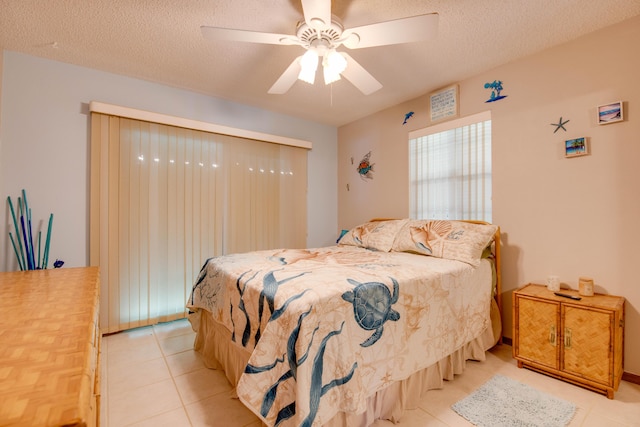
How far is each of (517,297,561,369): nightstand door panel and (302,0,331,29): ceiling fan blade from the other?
2266mm

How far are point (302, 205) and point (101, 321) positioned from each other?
242 cm

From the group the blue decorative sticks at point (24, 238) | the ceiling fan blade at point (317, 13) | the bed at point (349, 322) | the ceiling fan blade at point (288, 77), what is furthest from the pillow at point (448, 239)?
the blue decorative sticks at point (24, 238)

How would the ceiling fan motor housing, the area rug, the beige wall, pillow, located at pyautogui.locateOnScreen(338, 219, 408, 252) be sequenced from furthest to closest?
1. pillow, located at pyautogui.locateOnScreen(338, 219, 408, 252)
2. the beige wall
3. the ceiling fan motor housing
4. the area rug

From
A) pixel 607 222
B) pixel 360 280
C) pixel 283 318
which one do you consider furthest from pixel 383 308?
pixel 607 222

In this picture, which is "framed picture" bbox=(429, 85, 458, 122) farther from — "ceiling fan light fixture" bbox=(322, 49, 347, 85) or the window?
"ceiling fan light fixture" bbox=(322, 49, 347, 85)

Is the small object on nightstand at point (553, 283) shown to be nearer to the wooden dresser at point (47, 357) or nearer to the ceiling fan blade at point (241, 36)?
the ceiling fan blade at point (241, 36)

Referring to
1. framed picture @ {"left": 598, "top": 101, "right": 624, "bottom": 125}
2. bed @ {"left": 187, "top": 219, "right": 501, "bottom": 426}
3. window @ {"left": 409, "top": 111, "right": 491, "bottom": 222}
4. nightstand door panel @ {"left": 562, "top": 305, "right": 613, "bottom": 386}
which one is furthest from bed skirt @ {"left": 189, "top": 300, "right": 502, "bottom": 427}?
framed picture @ {"left": 598, "top": 101, "right": 624, "bottom": 125}

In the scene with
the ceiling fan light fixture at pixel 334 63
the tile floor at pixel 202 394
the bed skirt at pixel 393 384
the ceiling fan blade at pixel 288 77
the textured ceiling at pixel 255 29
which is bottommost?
the tile floor at pixel 202 394

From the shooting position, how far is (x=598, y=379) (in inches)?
68.1

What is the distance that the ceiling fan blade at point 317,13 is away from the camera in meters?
1.39

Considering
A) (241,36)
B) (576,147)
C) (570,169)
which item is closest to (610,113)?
(576,147)

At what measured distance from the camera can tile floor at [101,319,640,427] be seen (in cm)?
154

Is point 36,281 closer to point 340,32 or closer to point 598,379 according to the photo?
point 340,32

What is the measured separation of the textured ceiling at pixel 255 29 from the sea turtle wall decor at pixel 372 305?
5.55ft
